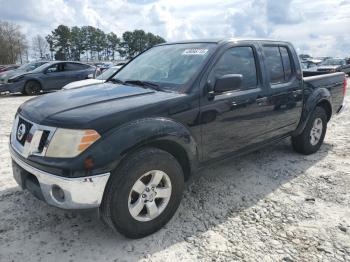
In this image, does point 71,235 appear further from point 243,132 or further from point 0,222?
point 243,132

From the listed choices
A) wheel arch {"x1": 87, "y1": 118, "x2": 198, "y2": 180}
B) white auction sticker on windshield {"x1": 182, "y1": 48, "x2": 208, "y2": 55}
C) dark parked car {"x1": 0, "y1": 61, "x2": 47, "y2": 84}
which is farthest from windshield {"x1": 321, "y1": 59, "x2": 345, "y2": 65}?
wheel arch {"x1": 87, "y1": 118, "x2": 198, "y2": 180}

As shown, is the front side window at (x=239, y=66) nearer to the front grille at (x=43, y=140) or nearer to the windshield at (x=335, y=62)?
the front grille at (x=43, y=140)

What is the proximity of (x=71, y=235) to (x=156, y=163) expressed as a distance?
1062mm

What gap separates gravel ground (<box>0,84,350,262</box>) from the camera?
280cm

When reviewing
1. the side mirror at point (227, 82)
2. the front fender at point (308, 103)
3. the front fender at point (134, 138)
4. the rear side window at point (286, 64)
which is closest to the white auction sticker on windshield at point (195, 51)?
the side mirror at point (227, 82)

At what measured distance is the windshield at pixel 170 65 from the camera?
11.3ft

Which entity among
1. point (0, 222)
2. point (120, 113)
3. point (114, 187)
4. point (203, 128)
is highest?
point (120, 113)

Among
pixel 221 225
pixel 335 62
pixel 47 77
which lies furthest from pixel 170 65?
pixel 335 62

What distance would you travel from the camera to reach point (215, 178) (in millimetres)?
4344

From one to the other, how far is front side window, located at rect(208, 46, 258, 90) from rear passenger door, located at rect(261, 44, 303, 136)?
266mm

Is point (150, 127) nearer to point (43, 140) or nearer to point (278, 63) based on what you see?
point (43, 140)

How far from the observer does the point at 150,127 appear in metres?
2.83

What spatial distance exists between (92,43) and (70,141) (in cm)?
8479

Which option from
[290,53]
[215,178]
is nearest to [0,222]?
[215,178]
